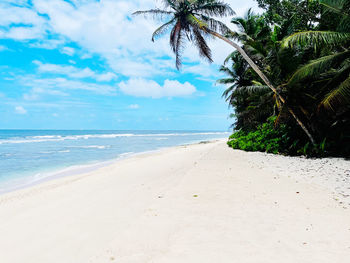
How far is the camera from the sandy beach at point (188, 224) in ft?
8.11

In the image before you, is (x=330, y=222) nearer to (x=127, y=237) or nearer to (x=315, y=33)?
(x=127, y=237)

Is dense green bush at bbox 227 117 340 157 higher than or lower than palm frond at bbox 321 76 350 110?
lower

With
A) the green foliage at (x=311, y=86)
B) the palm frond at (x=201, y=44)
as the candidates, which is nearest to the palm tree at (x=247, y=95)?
the green foliage at (x=311, y=86)

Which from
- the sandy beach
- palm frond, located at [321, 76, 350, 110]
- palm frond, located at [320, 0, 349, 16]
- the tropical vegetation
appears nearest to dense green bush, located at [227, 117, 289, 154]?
the tropical vegetation

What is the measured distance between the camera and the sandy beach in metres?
2.47

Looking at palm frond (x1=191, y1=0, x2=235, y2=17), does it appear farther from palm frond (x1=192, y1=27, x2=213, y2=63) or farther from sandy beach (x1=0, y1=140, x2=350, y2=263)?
sandy beach (x1=0, y1=140, x2=350, y2=263)

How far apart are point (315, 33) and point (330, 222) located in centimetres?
699

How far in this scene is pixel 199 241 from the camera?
8.70 ft

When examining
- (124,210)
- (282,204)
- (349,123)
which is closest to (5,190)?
(124,210)

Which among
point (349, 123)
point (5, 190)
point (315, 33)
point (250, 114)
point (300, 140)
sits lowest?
point (5, 190)

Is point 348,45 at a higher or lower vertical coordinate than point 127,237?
higher

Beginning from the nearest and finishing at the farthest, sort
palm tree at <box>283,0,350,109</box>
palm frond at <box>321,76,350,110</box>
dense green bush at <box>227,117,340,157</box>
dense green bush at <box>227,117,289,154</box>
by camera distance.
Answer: palm frond at <box>321,76,350,110</box>, palm tree at <box>283,0,350,109</box>, dense green bush at <box>227,117,340,157</box>, dense green bush at <box>227,117,289,154</box>

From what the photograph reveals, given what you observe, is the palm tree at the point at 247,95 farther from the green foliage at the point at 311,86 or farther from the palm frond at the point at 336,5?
the palm frond at the point at 336,5

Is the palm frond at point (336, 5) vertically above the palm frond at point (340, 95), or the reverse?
the palm frond at point (336, 5)
